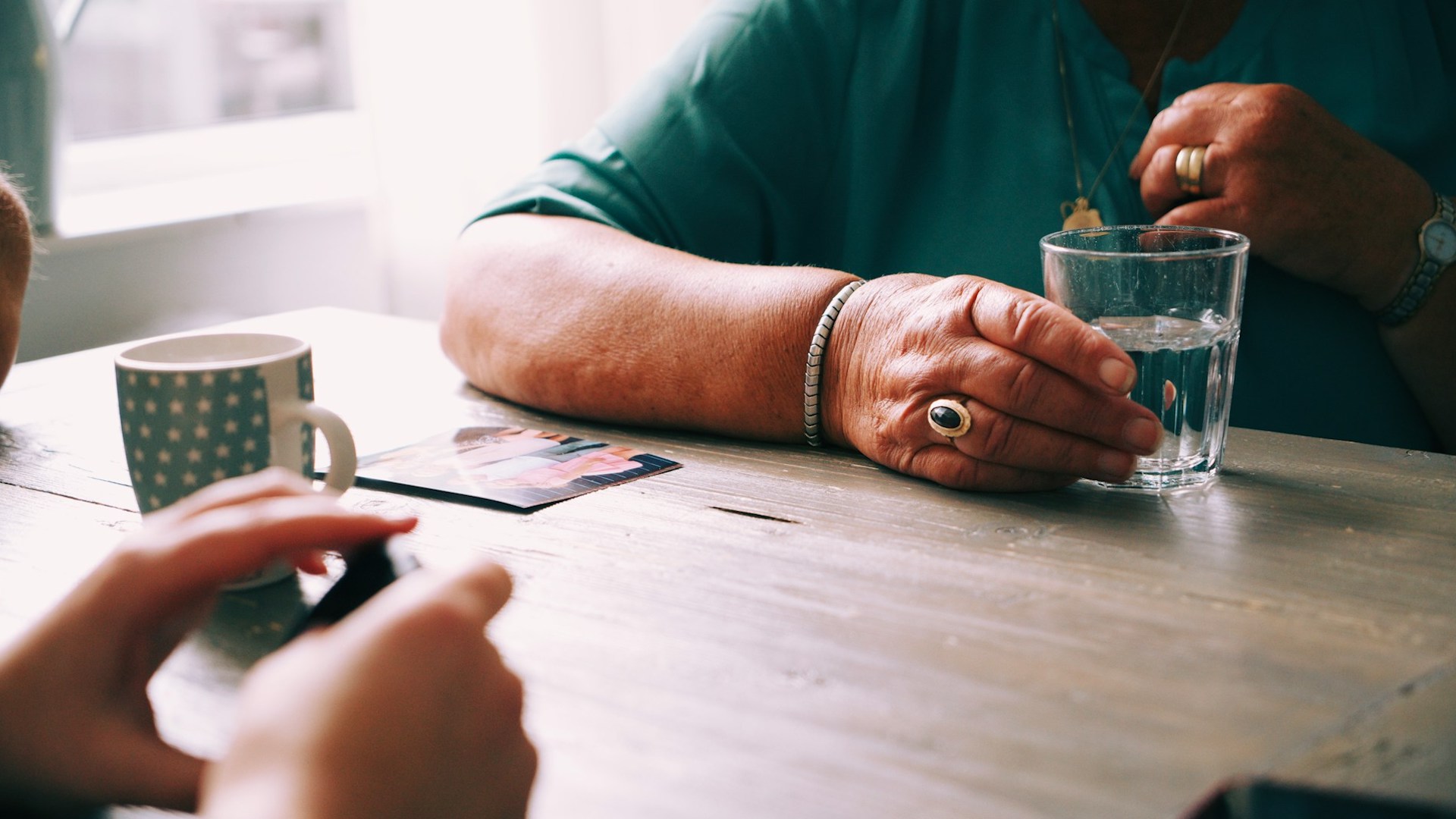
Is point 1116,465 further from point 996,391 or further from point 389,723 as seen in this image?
point 389,723

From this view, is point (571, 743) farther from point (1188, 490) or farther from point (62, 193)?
point (62, 193)

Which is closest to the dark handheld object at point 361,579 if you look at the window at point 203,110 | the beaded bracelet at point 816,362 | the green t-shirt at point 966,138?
the beaded bracelet at point 816,362

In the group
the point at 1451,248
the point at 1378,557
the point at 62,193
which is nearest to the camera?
the point at 1378,557

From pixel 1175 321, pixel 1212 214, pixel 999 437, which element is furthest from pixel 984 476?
pixel 1212 214

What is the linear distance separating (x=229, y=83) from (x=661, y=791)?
2.52m

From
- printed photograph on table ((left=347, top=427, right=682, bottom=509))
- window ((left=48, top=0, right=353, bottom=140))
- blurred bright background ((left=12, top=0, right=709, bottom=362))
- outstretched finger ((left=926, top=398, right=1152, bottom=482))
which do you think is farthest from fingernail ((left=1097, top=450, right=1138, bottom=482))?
window ((left=48, top=0, right=353, bottom=140))

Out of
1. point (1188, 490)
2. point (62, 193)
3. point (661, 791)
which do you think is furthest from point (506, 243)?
point (62, 193)

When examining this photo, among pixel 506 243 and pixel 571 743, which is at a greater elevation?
pixel 506 243

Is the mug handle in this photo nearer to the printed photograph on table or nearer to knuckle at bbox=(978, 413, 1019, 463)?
the printed photograph on table

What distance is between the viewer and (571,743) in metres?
0.44

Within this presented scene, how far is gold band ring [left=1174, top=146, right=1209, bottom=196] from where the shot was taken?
A: 0.98 m

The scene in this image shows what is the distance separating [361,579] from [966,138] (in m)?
0.85

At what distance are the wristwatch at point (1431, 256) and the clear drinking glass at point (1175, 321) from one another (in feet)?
1.10

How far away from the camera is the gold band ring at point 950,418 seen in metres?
0.72
